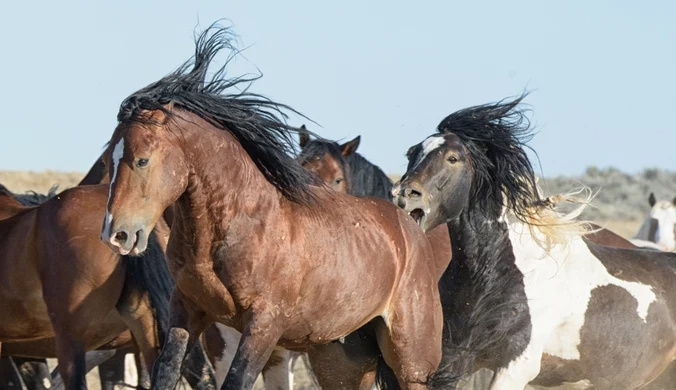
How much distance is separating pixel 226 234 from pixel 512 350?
88.6 inches

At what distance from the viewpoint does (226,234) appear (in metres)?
5.27

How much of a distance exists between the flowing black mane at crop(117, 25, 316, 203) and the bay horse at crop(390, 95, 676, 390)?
1.24m

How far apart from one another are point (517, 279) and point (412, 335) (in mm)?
1059

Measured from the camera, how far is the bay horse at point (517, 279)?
6.73m

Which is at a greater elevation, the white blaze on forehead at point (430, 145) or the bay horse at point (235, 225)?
the white blaze on forehead at point (430, 145)

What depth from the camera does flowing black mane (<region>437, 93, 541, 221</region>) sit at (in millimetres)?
6984

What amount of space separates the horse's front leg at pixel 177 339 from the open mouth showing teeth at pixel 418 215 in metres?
1.73

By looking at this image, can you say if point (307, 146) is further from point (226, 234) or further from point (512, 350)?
point (226, 234)

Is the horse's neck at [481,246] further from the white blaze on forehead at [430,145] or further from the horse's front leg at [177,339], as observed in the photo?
the horse's front leg at [177,339]

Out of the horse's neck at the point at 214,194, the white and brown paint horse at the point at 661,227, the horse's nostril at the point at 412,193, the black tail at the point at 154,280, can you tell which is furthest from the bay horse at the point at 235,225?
the white and brown paint horse at the point at 661,227

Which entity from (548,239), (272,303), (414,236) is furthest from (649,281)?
(272,303)

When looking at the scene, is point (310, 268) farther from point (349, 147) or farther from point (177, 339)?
point (349, 147)

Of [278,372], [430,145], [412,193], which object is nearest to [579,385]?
[412,193]

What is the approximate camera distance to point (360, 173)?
991 cm
